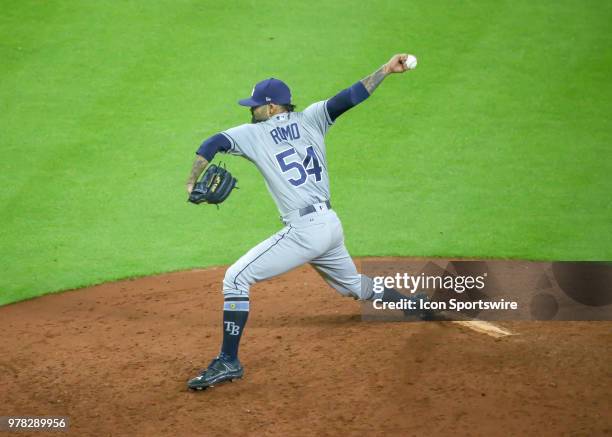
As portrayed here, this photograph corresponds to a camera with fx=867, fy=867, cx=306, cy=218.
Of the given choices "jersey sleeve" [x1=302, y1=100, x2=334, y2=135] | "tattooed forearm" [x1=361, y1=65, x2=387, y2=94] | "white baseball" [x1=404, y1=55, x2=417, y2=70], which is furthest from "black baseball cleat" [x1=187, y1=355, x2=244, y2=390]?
"white baseball" [x1=404, y1=55, x2=417, y2=70]

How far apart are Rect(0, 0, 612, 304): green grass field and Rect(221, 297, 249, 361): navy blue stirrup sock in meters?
2.29

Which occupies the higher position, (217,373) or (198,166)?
(198,166)

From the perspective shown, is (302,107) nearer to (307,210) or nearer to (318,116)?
(318,116)

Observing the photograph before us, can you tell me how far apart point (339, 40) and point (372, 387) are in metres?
6.44

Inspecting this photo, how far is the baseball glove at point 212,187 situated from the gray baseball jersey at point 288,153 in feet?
0.66

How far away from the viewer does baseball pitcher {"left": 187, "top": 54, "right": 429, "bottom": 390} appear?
19.2ft

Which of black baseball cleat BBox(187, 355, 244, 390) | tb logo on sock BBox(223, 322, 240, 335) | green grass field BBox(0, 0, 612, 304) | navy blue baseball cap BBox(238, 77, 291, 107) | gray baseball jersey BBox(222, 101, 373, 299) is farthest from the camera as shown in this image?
green grass field BBox(0, 0, 612, 304)

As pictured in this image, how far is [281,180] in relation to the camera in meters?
5.98

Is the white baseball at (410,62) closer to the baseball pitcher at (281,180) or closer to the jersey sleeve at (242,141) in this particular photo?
the baseball pitcher at (281,180)

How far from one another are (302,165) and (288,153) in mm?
131

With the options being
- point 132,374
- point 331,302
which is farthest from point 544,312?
point 132,374

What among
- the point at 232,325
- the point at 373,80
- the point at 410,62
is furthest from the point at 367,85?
the point at 232,325

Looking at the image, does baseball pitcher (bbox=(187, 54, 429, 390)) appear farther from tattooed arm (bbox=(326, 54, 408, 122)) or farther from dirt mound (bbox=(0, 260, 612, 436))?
dirt mound (bbox=(0, 260, 612, 436))

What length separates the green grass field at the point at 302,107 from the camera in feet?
27.3
